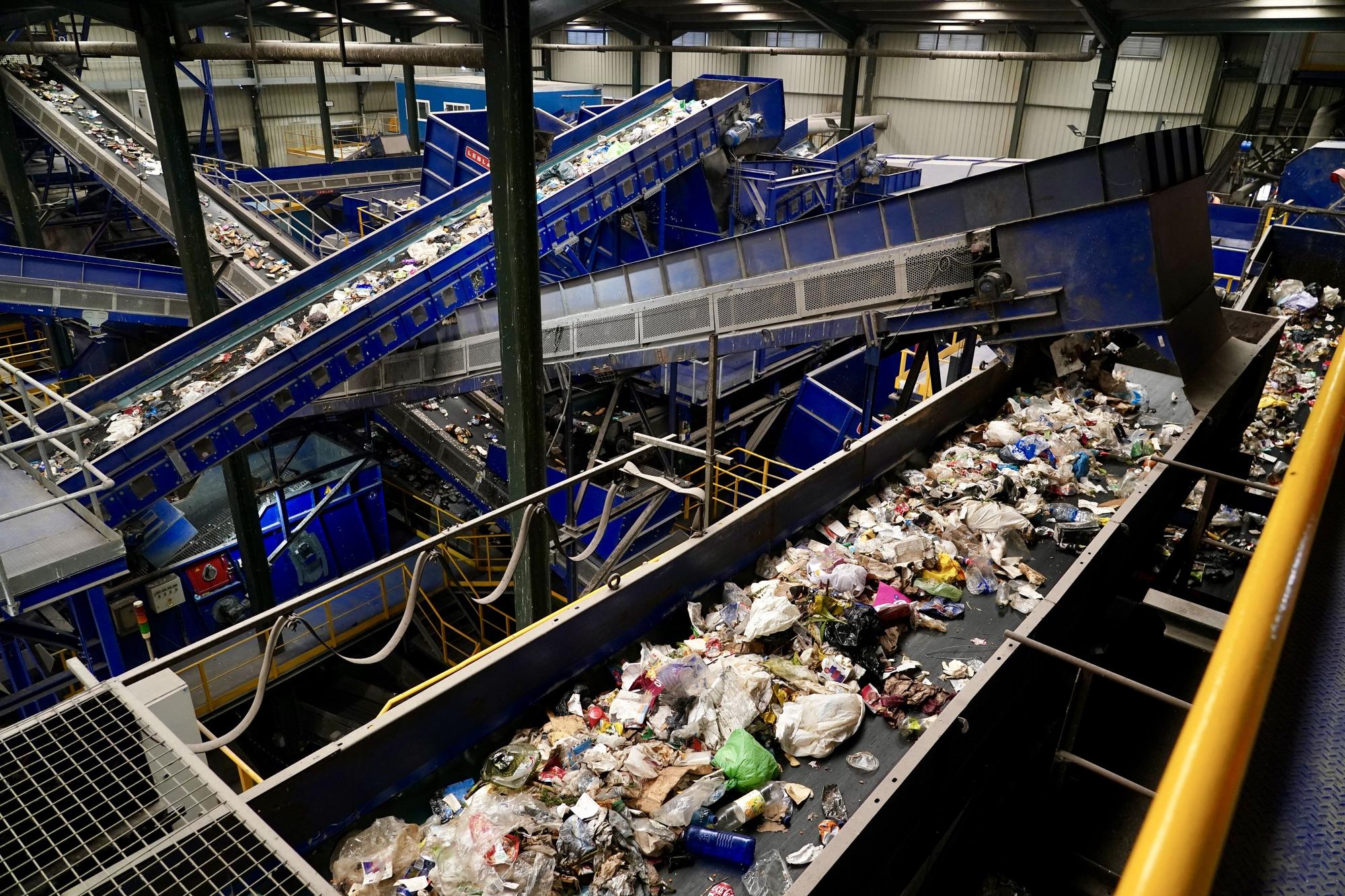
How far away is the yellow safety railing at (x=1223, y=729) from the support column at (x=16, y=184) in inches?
543

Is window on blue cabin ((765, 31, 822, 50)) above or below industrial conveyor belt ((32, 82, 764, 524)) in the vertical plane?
above

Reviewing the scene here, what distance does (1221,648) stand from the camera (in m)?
1.08

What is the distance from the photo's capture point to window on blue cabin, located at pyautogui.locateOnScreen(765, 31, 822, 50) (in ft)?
77.5

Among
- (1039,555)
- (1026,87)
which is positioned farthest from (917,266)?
(1026,87)

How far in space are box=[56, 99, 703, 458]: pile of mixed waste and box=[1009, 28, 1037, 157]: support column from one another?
42.5 ft

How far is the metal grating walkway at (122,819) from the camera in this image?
7.03 feet

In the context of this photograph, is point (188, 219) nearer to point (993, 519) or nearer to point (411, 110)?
point (993, 519)

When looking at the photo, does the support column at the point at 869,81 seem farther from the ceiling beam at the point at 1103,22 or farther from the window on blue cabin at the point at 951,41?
the ceiling beam at the point at 1103,22

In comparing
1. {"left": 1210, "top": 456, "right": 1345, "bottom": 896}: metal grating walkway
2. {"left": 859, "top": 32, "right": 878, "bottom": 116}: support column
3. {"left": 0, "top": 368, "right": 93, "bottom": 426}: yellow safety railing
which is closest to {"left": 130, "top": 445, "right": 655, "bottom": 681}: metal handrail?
{"left": 1210, "top": 456, "right": 1345, "bottom": 896}: metal grating walkway

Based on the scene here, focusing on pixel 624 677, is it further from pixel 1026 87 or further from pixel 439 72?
pixel 439 72

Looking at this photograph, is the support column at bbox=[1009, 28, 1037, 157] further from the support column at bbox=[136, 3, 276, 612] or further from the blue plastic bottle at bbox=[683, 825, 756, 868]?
the blue plastic bottle at bbox=[683, 825, 756, 868]

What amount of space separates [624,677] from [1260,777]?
289cm

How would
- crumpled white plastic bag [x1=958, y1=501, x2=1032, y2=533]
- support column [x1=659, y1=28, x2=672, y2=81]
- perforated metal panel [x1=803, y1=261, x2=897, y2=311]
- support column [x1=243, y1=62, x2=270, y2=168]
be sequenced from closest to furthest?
crumpled white plastic bag [x1=958, y1=501, x2=1032, y2=533] < perforated metal panel [x1=803, y1=261, x2=897, y2=311] < support column [x1=659, y1=28, x2=672, y2=81] < support column [x1=243, y1=62, x2=270, y2=168]

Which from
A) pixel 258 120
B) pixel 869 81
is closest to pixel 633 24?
pixel 869 81
